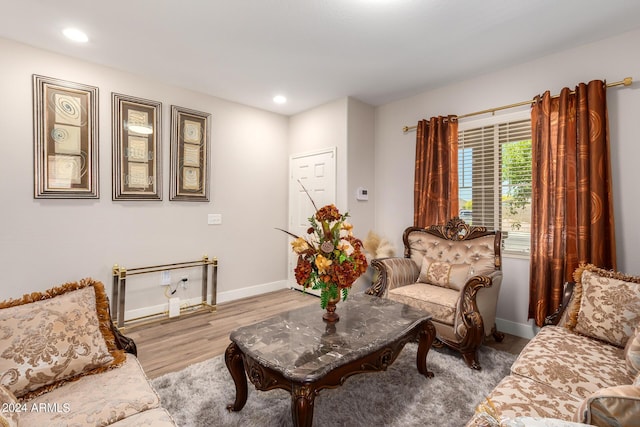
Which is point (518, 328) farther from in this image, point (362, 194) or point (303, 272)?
point (303, 272)

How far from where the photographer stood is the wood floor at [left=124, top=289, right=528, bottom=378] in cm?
255

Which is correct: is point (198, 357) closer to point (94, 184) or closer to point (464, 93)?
point (94, 184)

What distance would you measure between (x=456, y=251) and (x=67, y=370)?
309cm

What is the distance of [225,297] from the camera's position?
4.12 meters

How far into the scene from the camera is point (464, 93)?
3535mm

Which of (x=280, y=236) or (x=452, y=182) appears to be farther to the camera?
(x=280, y=236)

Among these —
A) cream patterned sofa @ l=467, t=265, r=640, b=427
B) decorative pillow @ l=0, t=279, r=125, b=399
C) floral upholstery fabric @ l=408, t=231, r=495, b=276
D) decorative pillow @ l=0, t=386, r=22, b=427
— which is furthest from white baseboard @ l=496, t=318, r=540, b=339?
decorative pillow @ l=0, t=386, r=22, b=427

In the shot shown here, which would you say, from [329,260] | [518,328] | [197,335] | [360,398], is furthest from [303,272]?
[518,328]

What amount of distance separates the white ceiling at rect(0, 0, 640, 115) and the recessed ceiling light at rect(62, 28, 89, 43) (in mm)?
66

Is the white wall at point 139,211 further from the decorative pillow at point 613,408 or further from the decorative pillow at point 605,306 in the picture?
the decorative pillow at point 613,408

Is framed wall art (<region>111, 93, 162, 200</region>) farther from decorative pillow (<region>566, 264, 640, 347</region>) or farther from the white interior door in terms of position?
decorative pillow (<region>566, 264, 640, 347</region>)

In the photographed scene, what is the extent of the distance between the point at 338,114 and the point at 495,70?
6.08 ft

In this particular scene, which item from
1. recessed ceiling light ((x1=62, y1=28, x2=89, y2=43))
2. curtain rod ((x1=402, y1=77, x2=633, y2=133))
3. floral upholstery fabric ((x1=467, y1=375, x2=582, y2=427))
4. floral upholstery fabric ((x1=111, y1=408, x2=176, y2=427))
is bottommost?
floral upholstery fabric ((x1=467, y1=375, x2=582, y2=427))

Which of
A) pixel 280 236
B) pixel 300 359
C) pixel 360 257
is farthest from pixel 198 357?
pixel 280 236
